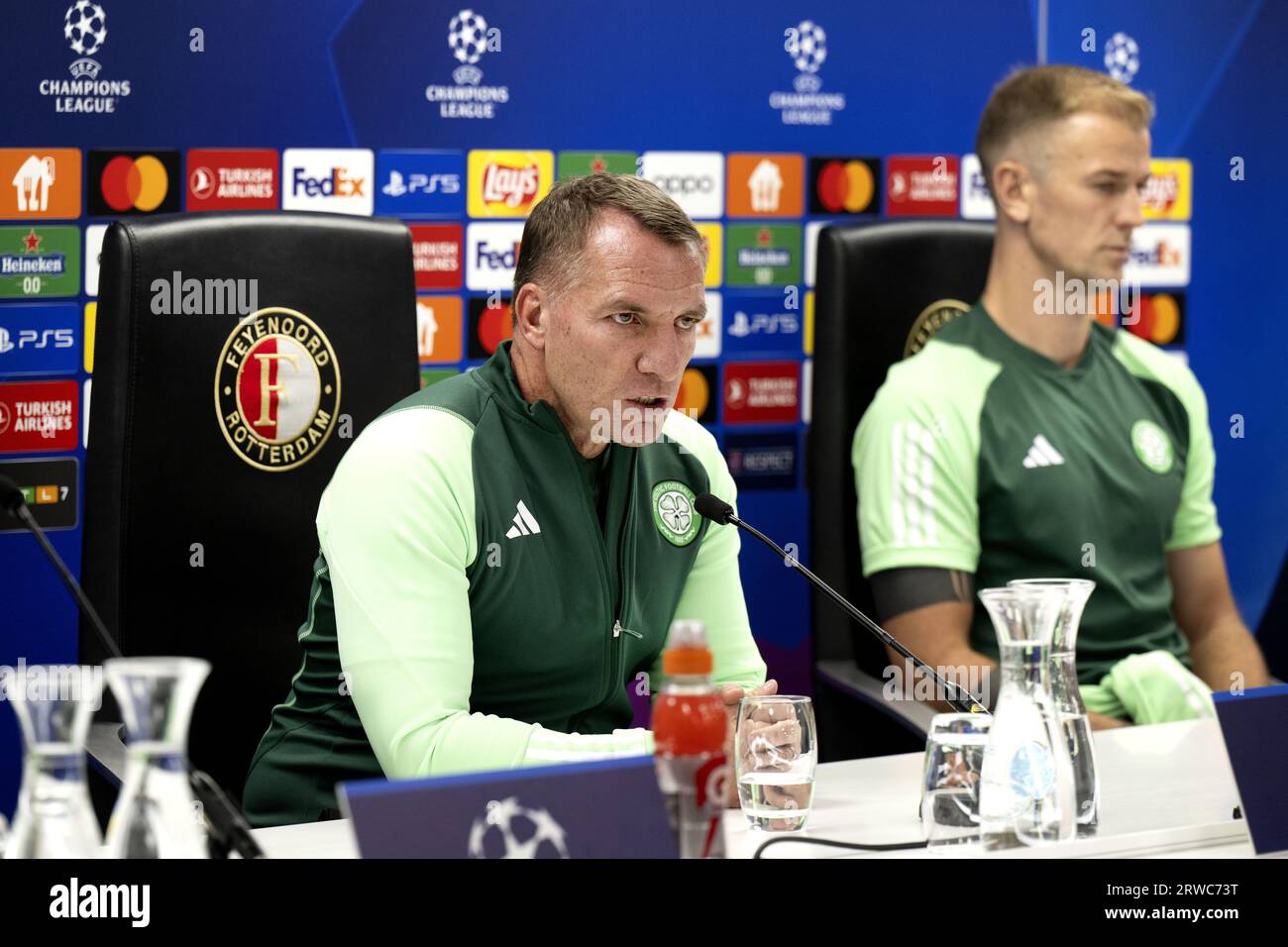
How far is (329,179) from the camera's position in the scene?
281cm

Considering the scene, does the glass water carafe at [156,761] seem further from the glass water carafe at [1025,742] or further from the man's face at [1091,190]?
the man's face at [1091,190]

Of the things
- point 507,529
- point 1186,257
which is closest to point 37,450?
point 507,529

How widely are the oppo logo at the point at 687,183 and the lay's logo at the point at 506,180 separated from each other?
0.76 feet

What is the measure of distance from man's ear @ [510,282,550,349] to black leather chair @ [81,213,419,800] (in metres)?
0.27

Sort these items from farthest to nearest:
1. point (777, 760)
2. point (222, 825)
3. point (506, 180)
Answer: point (506, 180) < point (777, 760) < point (222, 825)

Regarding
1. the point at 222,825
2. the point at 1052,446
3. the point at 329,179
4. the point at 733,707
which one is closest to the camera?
the point at 222,825

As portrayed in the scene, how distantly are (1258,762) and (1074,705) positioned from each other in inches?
6.4

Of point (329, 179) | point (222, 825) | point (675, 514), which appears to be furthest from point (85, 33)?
point (222, 825)

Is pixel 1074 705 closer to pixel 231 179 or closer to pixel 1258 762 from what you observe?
pixel 1258 762

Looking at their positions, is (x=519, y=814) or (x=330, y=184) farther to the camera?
(x=330, y=184)

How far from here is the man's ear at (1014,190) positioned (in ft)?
9.23

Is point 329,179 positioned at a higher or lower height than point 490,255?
higher

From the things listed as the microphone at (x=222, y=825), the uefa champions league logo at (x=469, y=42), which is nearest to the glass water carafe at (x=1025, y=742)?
the microphone at (x=222, y=825)
